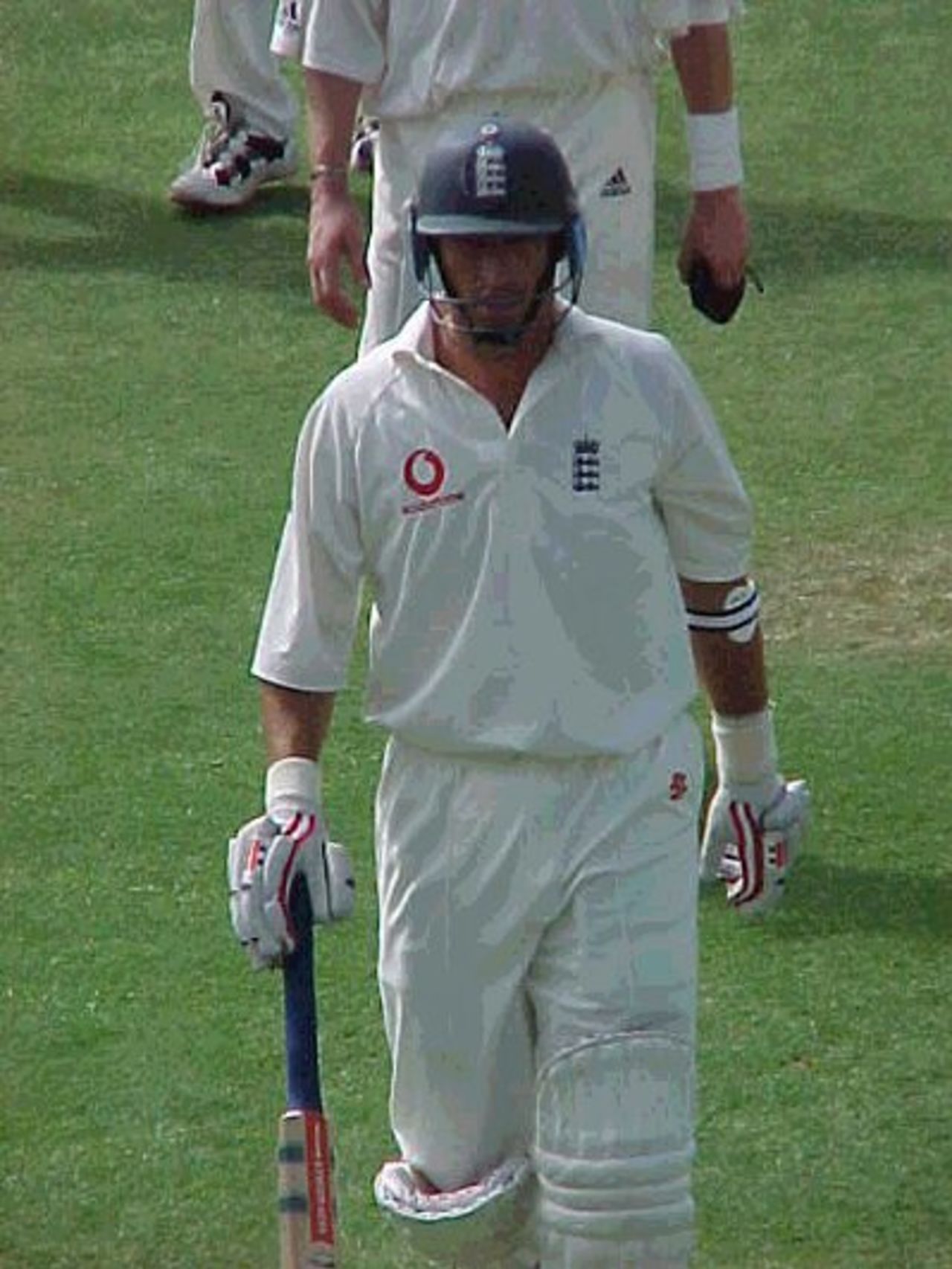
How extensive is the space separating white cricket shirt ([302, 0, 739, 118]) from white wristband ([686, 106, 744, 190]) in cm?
18

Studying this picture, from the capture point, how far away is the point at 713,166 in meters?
6.98

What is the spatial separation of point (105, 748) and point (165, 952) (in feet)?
3.66

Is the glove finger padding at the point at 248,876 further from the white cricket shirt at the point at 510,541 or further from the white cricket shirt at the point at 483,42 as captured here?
the white cricket shirt at the point at 483,42

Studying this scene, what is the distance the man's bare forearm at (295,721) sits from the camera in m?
5.19

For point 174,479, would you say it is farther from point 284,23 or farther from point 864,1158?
point 864,1158

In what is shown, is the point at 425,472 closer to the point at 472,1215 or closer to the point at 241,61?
the point at 472,1215

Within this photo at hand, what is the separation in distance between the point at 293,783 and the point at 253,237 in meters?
7.04

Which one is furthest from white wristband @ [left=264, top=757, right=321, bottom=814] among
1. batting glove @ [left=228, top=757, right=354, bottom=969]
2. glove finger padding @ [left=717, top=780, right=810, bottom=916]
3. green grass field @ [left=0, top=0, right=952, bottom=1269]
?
green grass field @ [left=0, top=0, right=952, bottom=1269]

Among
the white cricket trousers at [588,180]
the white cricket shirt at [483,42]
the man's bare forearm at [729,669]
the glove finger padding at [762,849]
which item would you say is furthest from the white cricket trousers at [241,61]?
the glove finger padding at [762,849]

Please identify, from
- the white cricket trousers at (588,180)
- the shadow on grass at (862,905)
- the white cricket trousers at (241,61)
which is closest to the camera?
the white cricket trousers at (588,180)

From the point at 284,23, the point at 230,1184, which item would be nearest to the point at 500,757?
the point at 230,1184

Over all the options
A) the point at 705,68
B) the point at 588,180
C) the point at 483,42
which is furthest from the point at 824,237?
the point at 483,42

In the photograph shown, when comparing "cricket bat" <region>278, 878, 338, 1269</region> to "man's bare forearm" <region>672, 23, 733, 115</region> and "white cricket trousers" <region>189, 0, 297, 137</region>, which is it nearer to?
"man's bare forearm" <region>672, 23, 733, 115</region>

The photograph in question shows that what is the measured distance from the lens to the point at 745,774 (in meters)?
5.88
